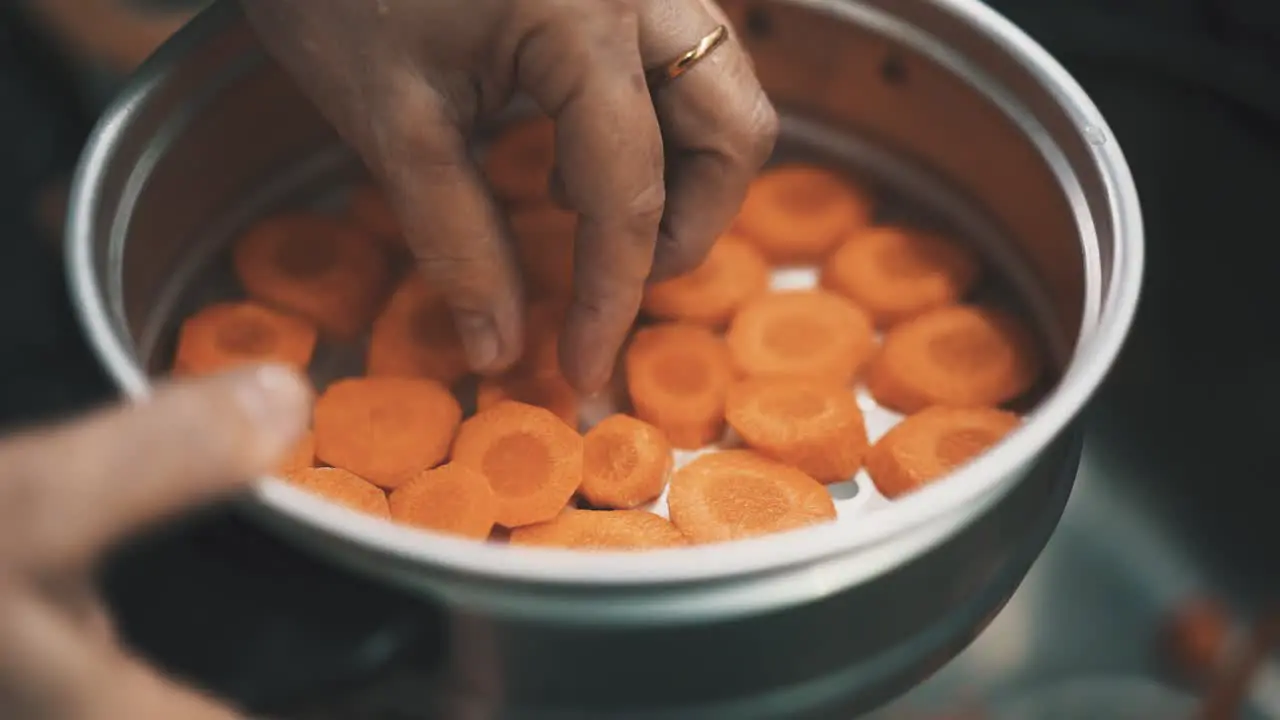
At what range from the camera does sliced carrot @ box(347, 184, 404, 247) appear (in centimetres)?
110

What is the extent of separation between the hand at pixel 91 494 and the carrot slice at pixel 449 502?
0.33 meters

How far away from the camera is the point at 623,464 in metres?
0.92

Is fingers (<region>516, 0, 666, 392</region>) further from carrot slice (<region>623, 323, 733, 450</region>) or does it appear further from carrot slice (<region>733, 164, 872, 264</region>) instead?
carrot slice (<region>733, 164, 872, 264</region>)

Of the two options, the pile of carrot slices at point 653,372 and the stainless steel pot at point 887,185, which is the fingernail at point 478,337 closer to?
the pile of carrot slices at point 653,372

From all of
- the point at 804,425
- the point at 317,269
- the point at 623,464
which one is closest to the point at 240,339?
the point at 317,269

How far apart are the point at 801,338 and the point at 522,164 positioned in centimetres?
33

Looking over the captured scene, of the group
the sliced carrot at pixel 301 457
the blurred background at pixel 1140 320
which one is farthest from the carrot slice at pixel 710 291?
the blurred background at pixel 1140 320

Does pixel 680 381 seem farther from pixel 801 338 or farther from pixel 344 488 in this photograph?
pixel 344 488

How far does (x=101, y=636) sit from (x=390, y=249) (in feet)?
2.01

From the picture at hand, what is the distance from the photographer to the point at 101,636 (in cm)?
54

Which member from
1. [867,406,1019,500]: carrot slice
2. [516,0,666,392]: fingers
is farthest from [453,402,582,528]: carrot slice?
[867,406,1019,500]: carrot slice

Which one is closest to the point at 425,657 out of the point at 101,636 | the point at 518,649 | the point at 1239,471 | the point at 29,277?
the point at 518,649

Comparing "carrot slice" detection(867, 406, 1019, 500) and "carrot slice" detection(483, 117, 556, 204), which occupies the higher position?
"carrot slice" detection(483, 117, 556, 204)

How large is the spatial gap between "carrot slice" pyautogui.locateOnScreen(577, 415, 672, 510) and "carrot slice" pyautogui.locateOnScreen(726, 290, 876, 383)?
13 centimetres
